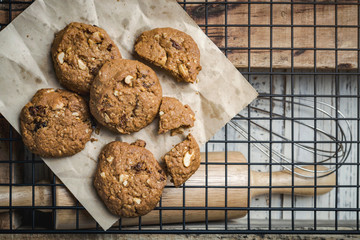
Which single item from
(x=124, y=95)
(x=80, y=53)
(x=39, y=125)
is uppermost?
(x=80, y=53)

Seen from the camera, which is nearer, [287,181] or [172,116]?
[172,116]

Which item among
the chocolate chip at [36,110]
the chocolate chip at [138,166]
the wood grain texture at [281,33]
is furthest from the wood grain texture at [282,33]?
the chocolate chip at [36,110]

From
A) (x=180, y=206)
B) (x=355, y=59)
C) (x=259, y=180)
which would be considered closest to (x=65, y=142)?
(x=180, y=206)

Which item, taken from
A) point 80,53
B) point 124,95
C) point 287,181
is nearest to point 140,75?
point 124,95

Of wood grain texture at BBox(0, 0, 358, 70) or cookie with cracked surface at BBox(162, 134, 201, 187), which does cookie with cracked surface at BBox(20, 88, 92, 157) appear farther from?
wood grain texture at BBox(0, 0, 358, 70)

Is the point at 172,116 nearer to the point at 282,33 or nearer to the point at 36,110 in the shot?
the point at 36,110

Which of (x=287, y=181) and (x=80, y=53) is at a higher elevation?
(x=80, y=53)
